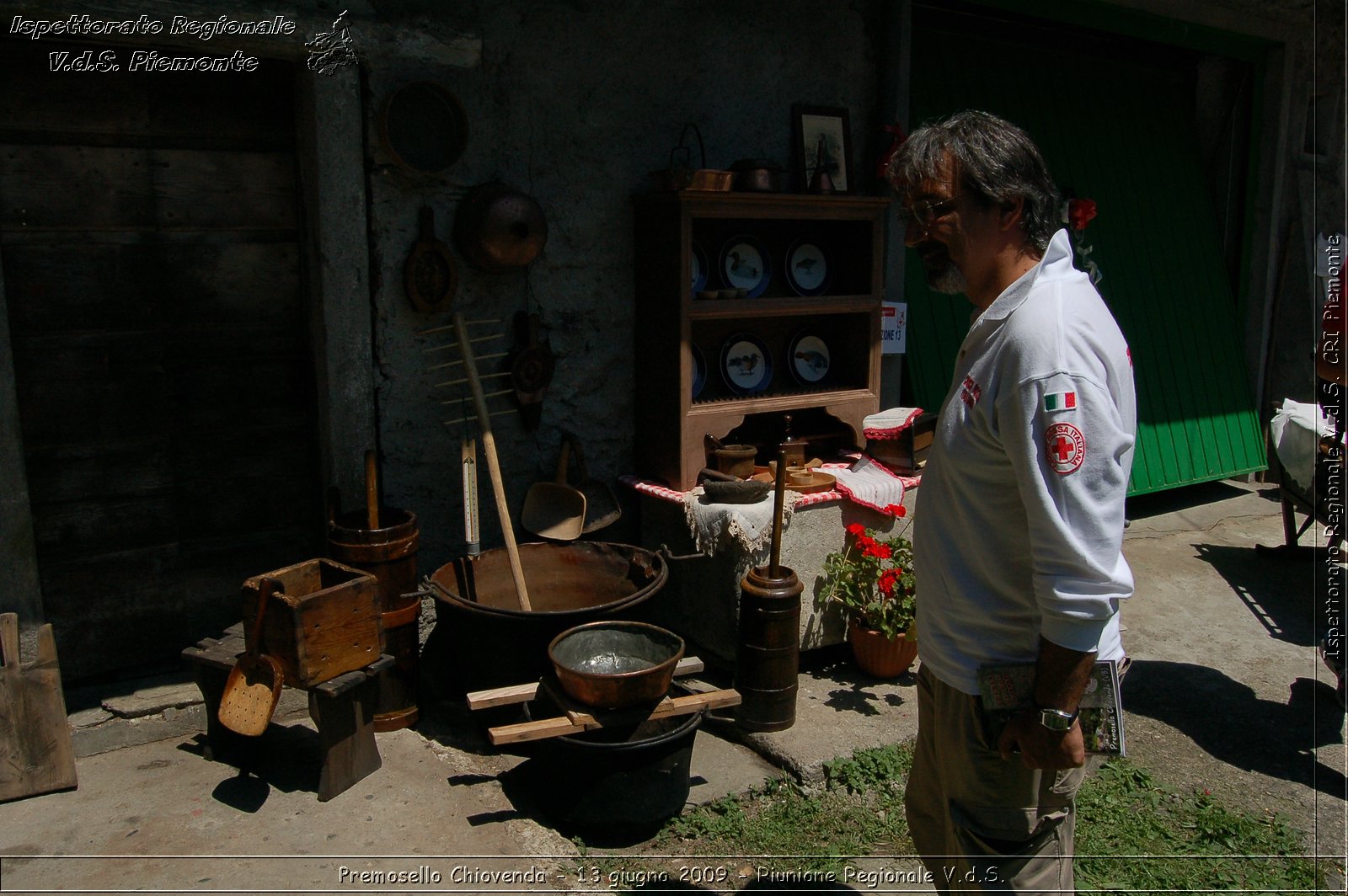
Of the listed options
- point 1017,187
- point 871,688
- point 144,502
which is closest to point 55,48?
point 144,502

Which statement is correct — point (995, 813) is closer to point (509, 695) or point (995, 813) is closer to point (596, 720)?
point (596, 720)

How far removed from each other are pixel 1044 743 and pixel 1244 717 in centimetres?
297

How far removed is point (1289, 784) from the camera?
12.4ft

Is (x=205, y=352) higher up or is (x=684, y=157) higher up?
(x=684, y=157)

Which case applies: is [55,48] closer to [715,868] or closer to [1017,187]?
[1017,187]

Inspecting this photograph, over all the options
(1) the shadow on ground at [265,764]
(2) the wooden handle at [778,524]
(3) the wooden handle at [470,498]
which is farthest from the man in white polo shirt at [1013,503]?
(1) the shadow on ground at [265,764]

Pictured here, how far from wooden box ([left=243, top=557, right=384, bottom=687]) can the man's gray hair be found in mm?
2245

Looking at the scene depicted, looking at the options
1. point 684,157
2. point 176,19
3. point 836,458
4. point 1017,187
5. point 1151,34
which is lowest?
point 836,458

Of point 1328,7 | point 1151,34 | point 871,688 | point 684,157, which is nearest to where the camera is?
point 871,688

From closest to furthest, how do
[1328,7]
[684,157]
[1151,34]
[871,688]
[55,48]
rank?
[55,48], [871,688], [684,157], [1151,34], [1328,7]

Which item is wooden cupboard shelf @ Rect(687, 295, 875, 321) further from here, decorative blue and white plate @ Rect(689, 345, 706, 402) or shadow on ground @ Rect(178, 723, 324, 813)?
shadow on ground @ Rect(178, 723, 324, 813)

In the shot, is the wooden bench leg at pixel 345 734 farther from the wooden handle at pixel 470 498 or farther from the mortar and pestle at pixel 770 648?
the mortar and pestle at pixel 770 648

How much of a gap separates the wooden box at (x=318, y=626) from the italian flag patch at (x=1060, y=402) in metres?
2.35

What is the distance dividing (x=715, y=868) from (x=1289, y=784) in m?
2.26
